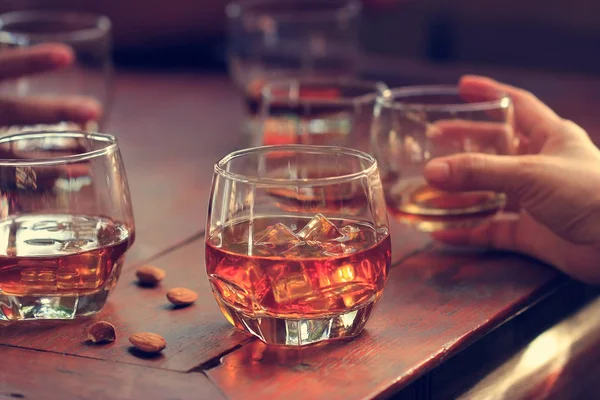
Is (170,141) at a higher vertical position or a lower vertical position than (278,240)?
lower

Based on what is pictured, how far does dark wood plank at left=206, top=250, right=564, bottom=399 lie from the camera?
813 mm

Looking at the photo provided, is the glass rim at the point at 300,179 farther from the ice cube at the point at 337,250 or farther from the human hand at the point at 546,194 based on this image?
the human hand at the point at 546,194

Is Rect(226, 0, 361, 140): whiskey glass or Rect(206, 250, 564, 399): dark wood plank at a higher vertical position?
Rect(226, 0, 361, 140): whiskey glass

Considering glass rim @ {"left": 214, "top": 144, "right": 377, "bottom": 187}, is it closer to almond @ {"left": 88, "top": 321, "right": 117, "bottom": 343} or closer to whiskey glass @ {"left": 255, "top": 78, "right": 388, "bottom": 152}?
almond @ {"left": 88, "top": 321, "right": 117, "bottom": 343}

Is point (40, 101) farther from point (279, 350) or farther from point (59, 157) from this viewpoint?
point (279, 350)

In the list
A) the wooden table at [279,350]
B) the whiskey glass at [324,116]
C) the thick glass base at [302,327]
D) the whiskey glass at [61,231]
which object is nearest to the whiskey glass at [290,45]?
the whiskey glass at [324,116]

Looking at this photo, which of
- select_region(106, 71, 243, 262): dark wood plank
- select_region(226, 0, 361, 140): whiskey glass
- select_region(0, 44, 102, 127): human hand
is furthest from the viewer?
select_region(226, 0, 361, 140): whiskey glass

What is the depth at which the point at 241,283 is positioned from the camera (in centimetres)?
88

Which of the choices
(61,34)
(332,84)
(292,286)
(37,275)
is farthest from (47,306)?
(61,34)

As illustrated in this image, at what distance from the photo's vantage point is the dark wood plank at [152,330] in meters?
0.87

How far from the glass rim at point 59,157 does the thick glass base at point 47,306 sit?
0.12 meters

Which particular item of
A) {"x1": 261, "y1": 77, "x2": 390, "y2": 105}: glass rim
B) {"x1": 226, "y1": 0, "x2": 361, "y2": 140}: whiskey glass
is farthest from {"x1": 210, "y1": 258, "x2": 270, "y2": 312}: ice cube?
{"x1": 226, "y1": 0, "x2": 361, "y2": 140}: whiskey glass

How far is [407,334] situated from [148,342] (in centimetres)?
24

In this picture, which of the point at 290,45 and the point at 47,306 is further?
the point at 290,45
